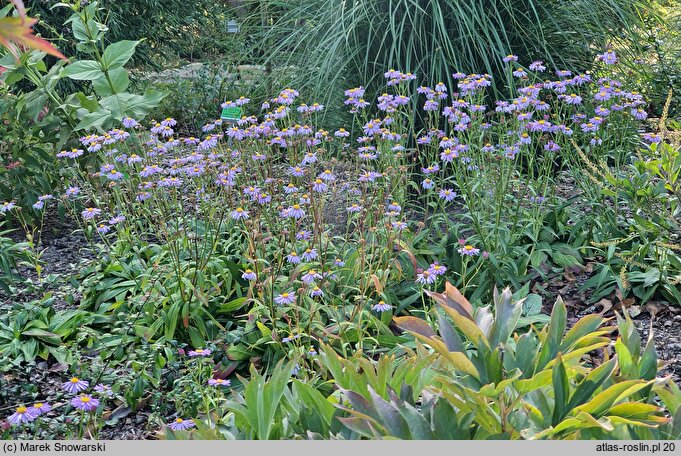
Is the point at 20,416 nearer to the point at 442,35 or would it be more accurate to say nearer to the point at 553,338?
the point at 553,338

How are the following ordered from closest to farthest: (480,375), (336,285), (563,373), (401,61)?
(563,373)
(480,375)
(336,285)
(401,61)

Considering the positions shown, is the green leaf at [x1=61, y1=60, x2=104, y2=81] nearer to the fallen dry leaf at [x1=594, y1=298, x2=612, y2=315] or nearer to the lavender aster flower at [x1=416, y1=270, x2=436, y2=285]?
the lavender aster flower at [x1=416, y1=270, x2=436, y2=285]

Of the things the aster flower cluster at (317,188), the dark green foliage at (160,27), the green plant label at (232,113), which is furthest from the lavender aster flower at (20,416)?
the dark green foliage at (160,27)

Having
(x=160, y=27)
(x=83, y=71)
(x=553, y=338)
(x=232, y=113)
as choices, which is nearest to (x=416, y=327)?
(x=553, y=338)

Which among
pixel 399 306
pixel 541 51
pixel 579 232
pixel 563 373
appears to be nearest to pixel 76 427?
pixel 399 306

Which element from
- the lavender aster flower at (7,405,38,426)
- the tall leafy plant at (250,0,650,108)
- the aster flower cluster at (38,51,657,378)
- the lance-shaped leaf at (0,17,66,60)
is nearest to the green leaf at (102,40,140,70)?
the aster flower cluster at (38,51,657,378)

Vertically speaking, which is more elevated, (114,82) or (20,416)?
(114,82)

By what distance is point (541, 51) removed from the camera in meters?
4.68

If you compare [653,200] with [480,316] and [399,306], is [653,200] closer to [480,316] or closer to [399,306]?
[399,306]

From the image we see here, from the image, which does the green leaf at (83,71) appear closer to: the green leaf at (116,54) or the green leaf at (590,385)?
the green leaf at (116,54)

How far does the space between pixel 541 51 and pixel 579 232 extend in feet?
4.82

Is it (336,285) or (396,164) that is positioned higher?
(396,164)

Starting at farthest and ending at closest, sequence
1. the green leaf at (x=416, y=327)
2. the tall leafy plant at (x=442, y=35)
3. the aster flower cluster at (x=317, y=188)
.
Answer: the tall leafy plant at (x=442, y=35) < the aster flower cluster at (x=317, y=188) < the green leaf at (x=416, y=327)

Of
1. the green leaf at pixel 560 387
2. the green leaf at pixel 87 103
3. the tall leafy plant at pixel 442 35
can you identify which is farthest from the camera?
the tall leafy plant at pixel 442 35
